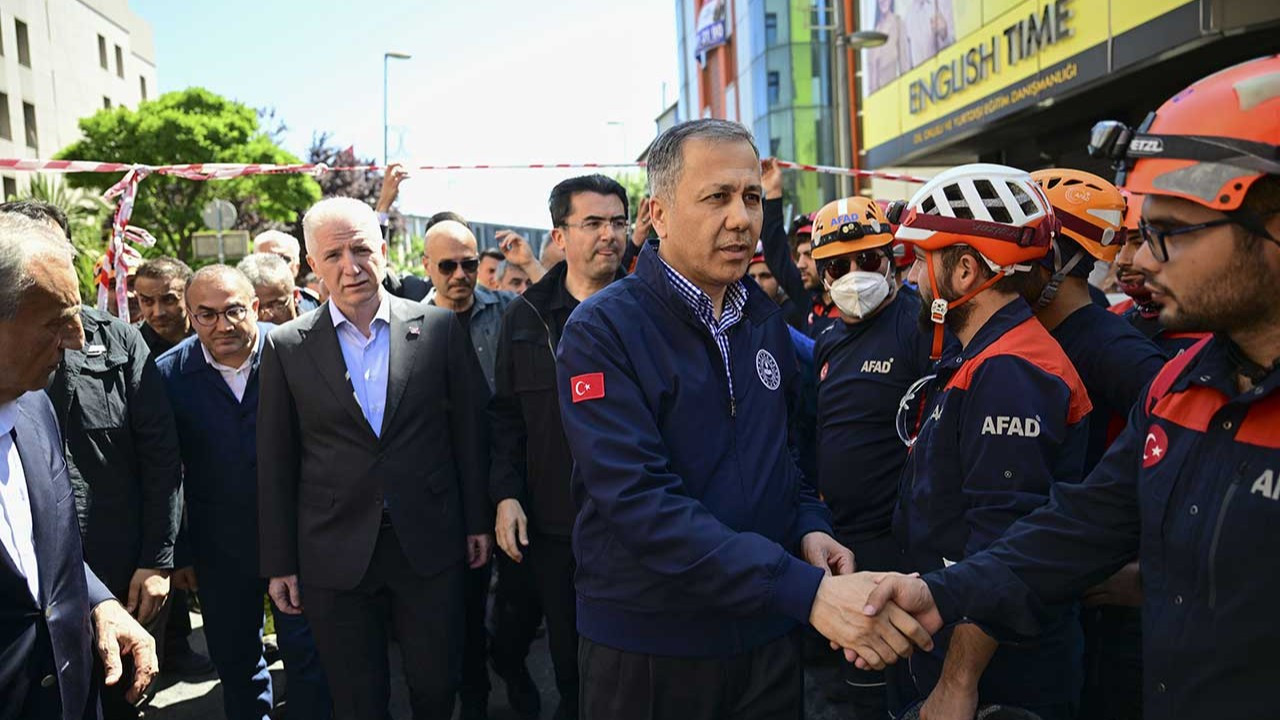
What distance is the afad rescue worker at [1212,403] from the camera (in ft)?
5.70

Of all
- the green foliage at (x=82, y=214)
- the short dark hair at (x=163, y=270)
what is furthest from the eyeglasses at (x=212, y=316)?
the green foliage at (x=82, y=214)

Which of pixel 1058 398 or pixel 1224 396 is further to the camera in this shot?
pixel 1058 398

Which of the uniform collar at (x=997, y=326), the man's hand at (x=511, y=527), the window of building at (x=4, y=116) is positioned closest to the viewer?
the uniform collar at (x=997, y=326)

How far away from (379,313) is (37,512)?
1.84 meters

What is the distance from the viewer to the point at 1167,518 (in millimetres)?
1927

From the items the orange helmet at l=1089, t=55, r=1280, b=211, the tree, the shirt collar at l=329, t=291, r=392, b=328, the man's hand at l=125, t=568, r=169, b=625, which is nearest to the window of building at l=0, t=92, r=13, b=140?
the tree

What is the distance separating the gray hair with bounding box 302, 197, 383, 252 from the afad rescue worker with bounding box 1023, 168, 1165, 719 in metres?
2.81

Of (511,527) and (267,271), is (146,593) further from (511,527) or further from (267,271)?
(267,271)

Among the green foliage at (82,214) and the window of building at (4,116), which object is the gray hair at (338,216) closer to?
the green foliage at (82,214)

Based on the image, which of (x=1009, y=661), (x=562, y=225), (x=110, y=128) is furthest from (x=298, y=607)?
(x=110, y=128)

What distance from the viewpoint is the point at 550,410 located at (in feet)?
14.3

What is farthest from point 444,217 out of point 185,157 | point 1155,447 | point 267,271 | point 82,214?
point 185,157

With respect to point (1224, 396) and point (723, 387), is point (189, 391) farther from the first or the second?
point (1224, 396)

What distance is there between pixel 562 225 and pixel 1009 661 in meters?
2.95
